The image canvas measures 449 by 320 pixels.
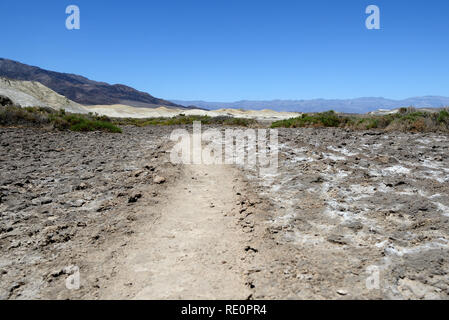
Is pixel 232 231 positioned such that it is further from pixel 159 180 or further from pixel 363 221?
pixel 159 180

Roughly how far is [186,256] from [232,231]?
1.11 metres

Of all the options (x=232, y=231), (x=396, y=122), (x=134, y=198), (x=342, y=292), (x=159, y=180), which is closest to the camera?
(x=342, y=292)

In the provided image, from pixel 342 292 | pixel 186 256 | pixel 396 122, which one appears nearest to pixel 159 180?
pixel 186 256

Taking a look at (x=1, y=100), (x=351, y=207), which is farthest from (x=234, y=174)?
(x=1, y=100)

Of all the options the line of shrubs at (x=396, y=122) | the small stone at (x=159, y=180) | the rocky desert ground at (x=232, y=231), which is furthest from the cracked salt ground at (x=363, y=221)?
the line of shrubs at (x=396, y=122)

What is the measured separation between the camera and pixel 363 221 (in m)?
4.75

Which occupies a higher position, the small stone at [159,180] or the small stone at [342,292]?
the small stone at [159,180]

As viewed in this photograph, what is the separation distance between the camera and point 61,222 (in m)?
5.02

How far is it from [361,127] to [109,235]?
16.4m

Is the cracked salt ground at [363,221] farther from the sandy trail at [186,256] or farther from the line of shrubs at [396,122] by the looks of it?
the line of shrubs at [396,122]

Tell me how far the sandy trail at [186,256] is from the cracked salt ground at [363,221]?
742mm

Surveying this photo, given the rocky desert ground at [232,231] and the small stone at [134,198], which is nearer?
the rocky desert ground at [232,231]

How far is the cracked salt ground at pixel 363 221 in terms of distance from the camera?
132 inches
